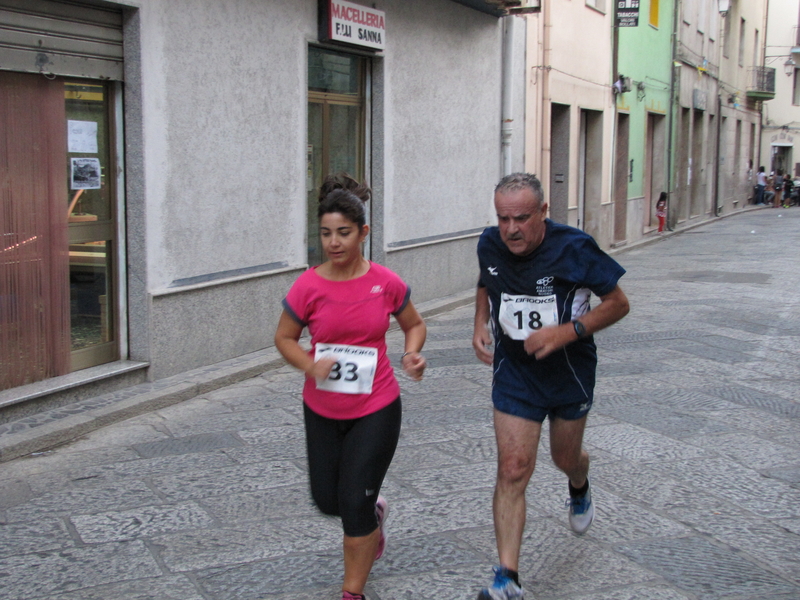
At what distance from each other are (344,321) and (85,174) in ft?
13.6

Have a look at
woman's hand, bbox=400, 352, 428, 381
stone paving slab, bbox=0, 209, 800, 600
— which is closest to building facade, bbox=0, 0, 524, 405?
stone paving slab, bbox=0, 209, 800, 600

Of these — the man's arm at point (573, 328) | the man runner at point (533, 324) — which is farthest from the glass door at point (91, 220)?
the man's arm at point (573, 328)

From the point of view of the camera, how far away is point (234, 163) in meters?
8.19

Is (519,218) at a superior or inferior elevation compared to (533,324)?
superior

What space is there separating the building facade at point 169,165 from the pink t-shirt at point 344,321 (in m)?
3.43

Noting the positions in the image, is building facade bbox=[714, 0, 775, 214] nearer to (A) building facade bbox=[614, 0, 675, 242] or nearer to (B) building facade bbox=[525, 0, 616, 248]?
(A) building facade bbox=[614, 0, 675, 242]

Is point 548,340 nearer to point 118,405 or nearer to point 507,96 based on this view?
point 118,405

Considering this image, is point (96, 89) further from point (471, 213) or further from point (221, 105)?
point (471, 213)

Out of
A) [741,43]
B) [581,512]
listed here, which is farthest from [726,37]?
[581,512]

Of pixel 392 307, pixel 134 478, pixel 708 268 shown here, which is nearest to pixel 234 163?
pixel 134 478

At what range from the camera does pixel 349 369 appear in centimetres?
346

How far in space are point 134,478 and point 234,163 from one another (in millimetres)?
3674

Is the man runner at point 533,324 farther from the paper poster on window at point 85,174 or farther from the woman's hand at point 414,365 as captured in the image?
the paper poster on window at point 85,174

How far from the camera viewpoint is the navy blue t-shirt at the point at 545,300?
365cm
